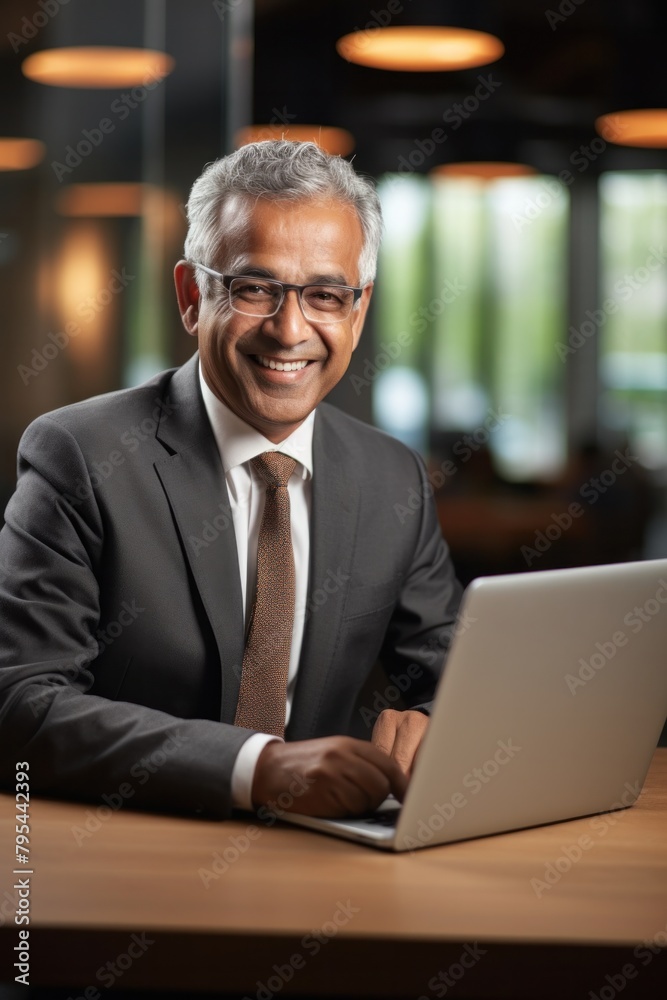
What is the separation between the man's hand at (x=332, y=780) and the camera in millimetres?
1357

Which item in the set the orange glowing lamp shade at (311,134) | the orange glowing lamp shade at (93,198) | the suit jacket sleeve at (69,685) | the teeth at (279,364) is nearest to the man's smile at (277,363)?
the teeth at (279,364)

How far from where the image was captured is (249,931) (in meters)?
1.06

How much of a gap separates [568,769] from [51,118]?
3.70 m

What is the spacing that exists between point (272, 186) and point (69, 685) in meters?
0.83

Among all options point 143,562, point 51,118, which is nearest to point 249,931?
point 143,562

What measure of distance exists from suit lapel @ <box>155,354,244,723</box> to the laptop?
0.48 m

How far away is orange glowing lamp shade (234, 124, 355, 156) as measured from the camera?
5.04m

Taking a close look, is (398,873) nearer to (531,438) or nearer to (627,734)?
(627,734)

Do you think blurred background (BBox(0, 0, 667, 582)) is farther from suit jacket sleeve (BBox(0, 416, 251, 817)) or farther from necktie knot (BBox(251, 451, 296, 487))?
suit jacket sleeve (BBox(0, 416, 251, 817))

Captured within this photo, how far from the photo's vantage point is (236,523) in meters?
1.95

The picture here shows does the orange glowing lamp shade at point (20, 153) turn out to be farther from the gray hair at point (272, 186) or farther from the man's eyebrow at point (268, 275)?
the man's eyebrow at point (268, 275)

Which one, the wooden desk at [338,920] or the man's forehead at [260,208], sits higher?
the man's forehead at [260,208]

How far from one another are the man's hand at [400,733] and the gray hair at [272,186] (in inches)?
29.5

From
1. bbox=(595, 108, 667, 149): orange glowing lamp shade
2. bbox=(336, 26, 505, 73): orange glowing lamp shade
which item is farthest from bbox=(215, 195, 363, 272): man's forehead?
bbox=(595, 108, 667, 149): orange glowing lamp shade
